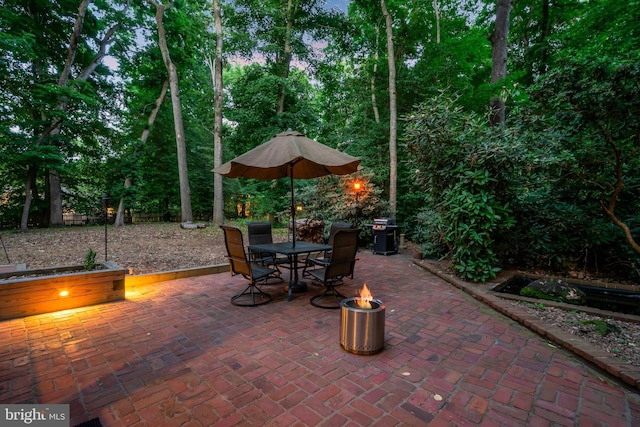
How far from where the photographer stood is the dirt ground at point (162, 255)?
267 centimetres

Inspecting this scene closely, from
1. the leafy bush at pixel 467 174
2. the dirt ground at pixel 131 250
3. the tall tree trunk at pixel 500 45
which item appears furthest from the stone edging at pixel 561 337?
the dirt ground at pixel 131 250

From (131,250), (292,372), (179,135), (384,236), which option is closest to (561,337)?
(292,372)

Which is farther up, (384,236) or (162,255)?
(384,236)

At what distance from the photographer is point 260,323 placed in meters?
3.12

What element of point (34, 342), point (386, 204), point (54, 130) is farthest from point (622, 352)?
point (54, 130)

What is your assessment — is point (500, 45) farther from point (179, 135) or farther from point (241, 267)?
point (179, 135)

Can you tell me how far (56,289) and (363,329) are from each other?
12.5ft

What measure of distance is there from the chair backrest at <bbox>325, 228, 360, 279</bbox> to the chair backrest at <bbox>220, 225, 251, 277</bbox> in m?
1.08

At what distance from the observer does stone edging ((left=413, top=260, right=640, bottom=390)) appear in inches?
81.4

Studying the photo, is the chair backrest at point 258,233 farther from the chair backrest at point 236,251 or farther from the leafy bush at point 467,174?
the leafy bush at point 467,174

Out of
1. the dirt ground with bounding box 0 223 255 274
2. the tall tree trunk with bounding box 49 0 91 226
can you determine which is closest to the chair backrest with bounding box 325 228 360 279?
the dirt ground with bounding box 0 223 255 274

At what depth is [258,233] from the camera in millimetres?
5141

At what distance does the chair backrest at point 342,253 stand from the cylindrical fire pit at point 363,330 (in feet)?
3.15

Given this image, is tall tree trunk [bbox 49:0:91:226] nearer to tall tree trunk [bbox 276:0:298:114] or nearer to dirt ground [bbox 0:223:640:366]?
dirt ground [bbox 0:223:640:366]
